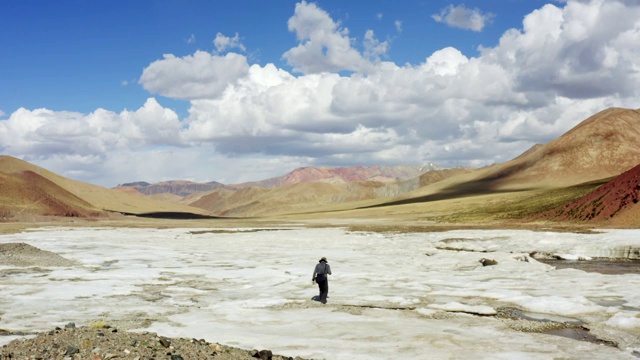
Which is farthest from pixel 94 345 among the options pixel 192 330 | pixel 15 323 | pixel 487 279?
pixel 487 279

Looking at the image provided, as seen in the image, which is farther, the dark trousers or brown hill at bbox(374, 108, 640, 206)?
brown hill at bbox(374, 108, 640, 206)

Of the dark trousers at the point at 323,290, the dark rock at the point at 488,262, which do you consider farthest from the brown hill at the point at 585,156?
the dark trousers at the point at 323,290

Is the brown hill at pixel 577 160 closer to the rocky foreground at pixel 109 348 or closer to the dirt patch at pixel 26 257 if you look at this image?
the dirt patch at pixel 26 257

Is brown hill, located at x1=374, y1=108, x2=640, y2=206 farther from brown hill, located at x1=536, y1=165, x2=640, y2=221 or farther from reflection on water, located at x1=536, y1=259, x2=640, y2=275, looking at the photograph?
reflection on water, located at x1=536, y1=259, x2=640, y2=275

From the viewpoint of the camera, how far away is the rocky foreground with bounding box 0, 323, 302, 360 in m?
9.73

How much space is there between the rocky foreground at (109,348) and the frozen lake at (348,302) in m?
2.09

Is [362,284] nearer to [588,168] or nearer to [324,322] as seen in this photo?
[324,322]

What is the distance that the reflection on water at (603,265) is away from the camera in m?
28.8

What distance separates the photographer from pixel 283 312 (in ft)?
58.1

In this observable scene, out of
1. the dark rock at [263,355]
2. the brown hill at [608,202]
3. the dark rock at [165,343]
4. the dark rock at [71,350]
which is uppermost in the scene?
the brown hill at [608,202]

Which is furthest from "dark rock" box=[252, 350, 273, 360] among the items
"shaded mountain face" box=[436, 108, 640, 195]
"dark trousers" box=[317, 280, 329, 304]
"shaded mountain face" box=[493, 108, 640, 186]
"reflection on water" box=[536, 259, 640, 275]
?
"shaded mountain face" box=[493, 108, 640, 186]

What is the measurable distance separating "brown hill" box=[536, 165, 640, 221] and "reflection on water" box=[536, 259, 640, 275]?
1198 inches

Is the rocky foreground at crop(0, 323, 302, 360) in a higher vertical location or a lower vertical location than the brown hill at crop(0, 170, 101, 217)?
lower

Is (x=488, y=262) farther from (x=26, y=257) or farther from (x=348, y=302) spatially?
(x=26, y=257)
